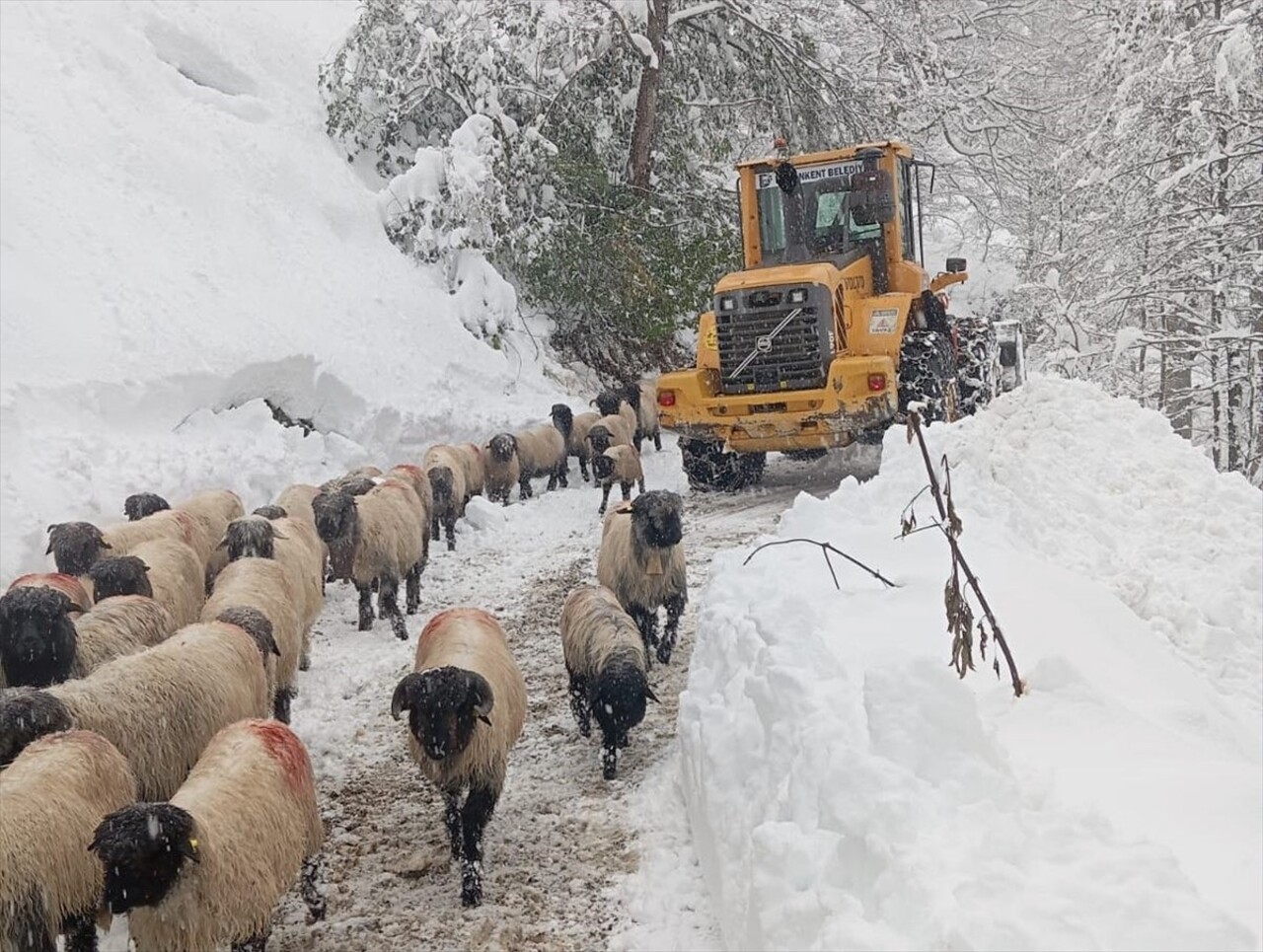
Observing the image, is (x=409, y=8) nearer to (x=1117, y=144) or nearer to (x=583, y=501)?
(x=583, y=501)

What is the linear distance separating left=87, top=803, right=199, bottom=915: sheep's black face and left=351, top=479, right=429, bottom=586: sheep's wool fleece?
15.9 feet

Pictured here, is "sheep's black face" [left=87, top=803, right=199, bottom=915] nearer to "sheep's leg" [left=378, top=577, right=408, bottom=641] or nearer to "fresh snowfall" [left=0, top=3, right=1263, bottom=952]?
"fresh snowfall" [left=0, top=3, right=1263, bottom=952]

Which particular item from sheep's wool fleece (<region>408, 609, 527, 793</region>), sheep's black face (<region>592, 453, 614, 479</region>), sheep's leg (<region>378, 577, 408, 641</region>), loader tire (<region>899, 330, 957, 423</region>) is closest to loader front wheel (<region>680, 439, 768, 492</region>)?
sheep's black face (<region>592, 453, 614, 479</region>)

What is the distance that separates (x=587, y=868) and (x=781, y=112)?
16373mm

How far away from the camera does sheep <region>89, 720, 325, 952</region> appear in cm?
375

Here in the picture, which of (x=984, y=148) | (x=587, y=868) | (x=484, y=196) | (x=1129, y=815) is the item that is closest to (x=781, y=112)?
(x=984, y=148)

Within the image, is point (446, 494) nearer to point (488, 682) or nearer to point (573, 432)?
point (573, 432)

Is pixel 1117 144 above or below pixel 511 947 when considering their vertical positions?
above

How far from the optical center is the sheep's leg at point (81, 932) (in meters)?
4.24

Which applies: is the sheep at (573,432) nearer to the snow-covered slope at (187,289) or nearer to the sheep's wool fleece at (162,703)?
the snow-covered slope at (187,289)

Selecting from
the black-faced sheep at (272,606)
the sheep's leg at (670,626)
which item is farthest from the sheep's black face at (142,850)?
the sheep's leg at (670,626)

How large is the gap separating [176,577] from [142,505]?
82.6 inches

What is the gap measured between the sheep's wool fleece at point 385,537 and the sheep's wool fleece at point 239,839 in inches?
148

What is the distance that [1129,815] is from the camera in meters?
2.97
